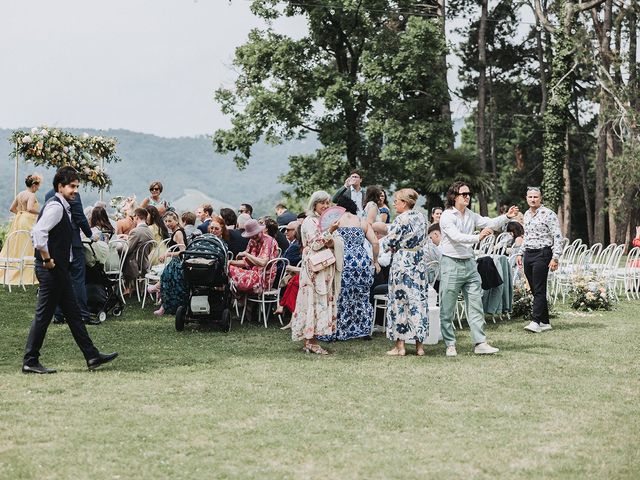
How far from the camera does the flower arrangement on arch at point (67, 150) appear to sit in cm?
1418

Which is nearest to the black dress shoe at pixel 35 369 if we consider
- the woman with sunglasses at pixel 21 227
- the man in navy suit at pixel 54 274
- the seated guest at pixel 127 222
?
the man in navy suit at pixel 54 274

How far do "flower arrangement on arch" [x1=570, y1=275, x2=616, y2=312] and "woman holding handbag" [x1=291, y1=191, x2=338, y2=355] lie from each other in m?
5.24

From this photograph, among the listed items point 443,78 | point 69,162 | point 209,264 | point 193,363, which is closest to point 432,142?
point 443,78

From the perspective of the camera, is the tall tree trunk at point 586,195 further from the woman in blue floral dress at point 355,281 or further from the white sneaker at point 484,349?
the white sneaker at point 484,349

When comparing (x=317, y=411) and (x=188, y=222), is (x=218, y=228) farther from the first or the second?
(x=317, y=411)

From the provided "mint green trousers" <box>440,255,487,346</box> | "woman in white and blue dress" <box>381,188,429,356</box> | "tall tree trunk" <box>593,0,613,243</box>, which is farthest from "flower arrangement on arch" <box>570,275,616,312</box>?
"tall tree trunk" <box>593,0,613,243</box>

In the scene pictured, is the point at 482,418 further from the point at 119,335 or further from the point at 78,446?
the point at 119,335

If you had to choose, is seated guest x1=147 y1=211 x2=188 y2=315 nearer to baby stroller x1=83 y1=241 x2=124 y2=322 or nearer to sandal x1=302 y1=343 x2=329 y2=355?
baby stroller x1=83 y1=241 x2=124 y2=322

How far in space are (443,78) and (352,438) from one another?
79.7 ft

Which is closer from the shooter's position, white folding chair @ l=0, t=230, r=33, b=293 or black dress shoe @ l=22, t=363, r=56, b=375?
black dress shoe @ l=22, t=363, r=56, b=375

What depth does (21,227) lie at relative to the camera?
13.2 metres

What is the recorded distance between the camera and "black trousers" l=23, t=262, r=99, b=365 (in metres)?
6.74

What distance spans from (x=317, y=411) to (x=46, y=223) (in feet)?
9.28

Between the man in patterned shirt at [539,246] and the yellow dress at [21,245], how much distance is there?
7844 millimetres
